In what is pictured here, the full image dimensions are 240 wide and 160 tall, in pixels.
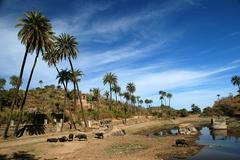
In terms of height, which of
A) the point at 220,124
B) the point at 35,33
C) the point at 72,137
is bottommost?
the point at 72,137

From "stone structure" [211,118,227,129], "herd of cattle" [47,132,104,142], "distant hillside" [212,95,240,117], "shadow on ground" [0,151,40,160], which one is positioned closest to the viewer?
"shadow on ground" [0,151,40,160]

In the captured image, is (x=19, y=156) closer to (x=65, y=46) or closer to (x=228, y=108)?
(x=65, y=46)

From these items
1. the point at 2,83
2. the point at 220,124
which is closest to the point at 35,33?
the point at 2,83

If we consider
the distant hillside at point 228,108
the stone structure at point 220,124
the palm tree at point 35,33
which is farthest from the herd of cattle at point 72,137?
the distant hillside at point 228,108

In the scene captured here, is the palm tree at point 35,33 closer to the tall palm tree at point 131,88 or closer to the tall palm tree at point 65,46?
the tall palm tree at point 65,46

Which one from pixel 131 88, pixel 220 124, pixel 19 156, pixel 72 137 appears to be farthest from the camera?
pixel 131 88

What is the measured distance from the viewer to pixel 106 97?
525 ft

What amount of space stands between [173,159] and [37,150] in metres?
19.0

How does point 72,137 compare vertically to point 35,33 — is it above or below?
below

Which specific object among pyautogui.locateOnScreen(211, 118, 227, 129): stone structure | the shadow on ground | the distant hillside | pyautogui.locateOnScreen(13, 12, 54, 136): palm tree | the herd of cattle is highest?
pyautogui.locateOnScreen(13, 12, 54, 136): palm tree

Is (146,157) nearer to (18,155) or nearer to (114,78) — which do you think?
(18,155)

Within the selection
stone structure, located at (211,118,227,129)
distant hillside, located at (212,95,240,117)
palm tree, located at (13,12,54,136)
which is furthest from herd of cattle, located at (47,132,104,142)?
distant hillside, located at (212,95,240,117)

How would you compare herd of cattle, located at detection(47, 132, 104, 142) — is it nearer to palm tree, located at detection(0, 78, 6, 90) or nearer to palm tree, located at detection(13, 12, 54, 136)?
palm tree, located at detection(13, 12, 54, 136)

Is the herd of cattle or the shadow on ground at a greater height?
the herd of cattle
